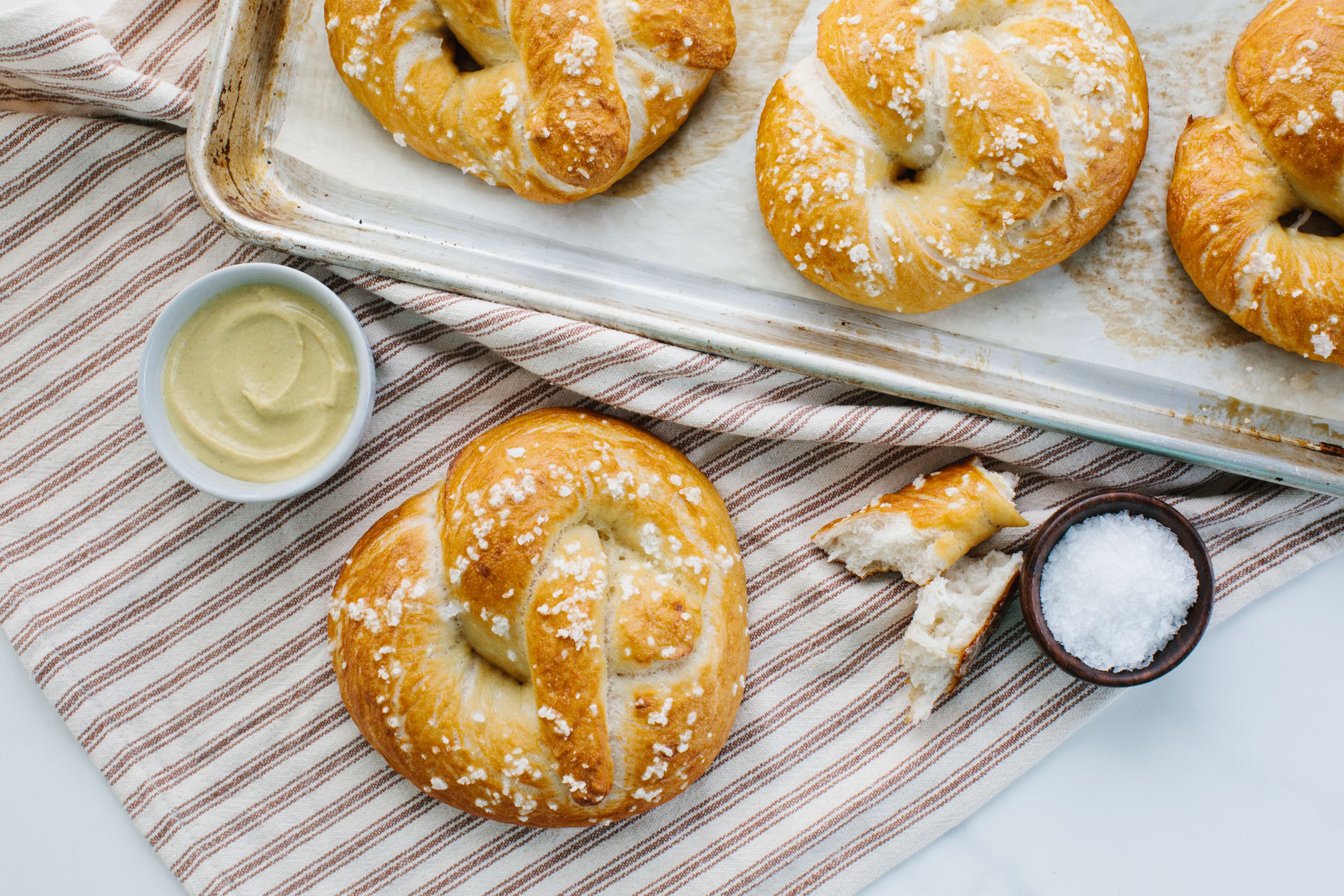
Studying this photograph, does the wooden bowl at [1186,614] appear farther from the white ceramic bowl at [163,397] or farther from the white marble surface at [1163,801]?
the white ceramic bowl at [163,397]

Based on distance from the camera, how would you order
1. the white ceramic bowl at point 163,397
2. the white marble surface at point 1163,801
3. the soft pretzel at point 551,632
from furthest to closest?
1. the white marble surface at point 1163,801
2. the white ceramic bowl at point 163,397
3. the soft pretzel at point 551,632

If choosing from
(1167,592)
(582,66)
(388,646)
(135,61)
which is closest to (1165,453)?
(1167,592)

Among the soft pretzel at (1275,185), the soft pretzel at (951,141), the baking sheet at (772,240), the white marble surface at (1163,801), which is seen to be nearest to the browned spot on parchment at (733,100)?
the baking sheet at (772,240)

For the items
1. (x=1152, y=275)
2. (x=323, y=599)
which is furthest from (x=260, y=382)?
(x=1152, y=275)

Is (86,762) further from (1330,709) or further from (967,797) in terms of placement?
(1330,709)

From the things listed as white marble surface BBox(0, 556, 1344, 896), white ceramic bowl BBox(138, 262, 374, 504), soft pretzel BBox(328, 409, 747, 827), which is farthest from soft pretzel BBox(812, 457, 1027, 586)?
white ceramic bowl BBox(138, 262, 374, 504)

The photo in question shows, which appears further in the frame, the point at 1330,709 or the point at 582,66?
the point at 1330,709
